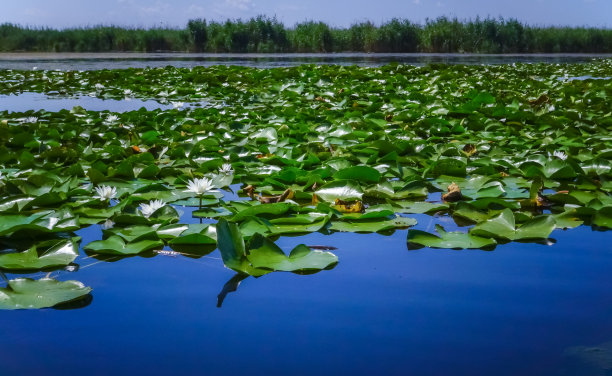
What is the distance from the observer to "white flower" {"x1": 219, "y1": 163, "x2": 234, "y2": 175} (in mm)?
2256

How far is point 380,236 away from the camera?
1.56m

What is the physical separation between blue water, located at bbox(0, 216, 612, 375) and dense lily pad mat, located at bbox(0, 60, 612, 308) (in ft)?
0.29

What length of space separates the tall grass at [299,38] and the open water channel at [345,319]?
18.7 metres

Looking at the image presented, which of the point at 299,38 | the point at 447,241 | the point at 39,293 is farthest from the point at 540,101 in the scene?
the point at 299,38

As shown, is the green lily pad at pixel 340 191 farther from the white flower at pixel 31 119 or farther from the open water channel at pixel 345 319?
the white flower at pixel 31 119

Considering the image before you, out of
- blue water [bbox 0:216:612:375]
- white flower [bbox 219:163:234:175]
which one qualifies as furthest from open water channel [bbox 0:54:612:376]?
white flower [bbox 219:163:234:175]

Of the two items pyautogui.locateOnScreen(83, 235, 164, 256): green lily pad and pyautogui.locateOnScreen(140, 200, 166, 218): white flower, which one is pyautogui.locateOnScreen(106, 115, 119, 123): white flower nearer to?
pyautogui.locateOnScreen(140, 200, 166, 218): white flower

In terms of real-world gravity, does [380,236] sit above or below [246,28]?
below

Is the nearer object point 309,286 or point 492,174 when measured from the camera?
point 309,286

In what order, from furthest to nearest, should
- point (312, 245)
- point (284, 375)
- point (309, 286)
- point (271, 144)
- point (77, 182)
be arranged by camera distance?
point (271, 144) < point (77, 182) < point (312, 245) < point (309, 286) < point (284, 375)

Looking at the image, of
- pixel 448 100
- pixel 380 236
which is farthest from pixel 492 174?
pixel 448 100

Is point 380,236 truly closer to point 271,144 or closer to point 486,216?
point 486,216

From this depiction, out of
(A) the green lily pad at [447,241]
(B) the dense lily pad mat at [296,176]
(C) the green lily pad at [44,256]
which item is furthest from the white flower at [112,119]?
(A) the green lily pad at [447,241]

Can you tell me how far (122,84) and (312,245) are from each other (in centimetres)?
Answer: 576
